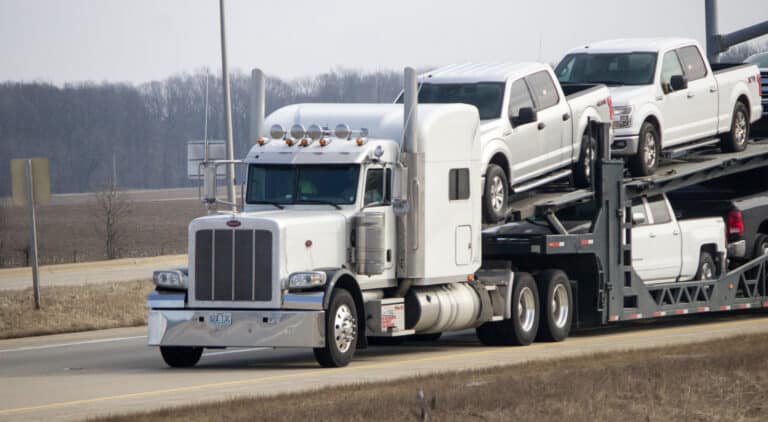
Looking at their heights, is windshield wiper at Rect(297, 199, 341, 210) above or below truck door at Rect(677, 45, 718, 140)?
below

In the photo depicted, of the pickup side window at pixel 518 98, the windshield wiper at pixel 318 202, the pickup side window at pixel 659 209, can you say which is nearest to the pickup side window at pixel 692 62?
the pickup side window at pixel 659 209

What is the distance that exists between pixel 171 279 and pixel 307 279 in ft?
5.44

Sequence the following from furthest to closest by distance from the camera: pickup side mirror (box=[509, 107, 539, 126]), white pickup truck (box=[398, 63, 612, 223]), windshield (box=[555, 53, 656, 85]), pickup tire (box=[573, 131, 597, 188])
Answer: windshield (box=[555, 53, 656, 85]), pickup tire (box=[573, 131, 597, 188]), pickup side mirror (box=[509, 107, 539, 126]), white pickup truck (box=[398, 63, 612, 223])

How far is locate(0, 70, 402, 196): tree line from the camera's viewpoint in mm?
126938

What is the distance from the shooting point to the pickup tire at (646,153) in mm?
21891

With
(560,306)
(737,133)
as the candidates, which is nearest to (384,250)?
(560,306)

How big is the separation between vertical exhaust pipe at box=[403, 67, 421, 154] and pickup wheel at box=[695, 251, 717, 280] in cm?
665

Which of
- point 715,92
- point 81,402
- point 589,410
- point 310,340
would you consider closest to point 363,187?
point 310,340

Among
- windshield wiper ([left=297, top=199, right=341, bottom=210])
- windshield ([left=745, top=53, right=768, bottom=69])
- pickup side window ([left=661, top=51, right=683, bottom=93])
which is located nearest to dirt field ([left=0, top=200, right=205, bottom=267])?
windshield ([left=745, top=53, right=768, bottom=69])

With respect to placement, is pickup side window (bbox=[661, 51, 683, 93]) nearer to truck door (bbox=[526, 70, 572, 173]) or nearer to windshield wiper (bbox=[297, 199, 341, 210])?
truck door (bbox=[526, 70, 572, 173])

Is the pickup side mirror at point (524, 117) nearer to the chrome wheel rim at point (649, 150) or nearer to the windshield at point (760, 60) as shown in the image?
the chrome wheel rim at point (649, 150)

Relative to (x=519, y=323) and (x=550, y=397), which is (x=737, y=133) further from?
(x=550, y=397)

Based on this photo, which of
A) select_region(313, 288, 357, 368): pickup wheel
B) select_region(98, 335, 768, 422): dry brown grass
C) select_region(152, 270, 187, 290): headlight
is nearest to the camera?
select_region(98, 335, 768, 422): dry brown grass

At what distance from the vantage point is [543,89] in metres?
20.9
